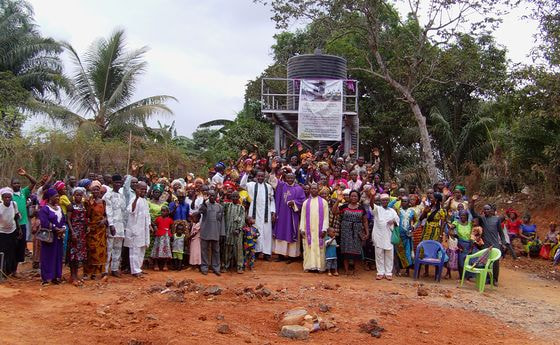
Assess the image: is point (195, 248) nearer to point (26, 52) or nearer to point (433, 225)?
point (433, 225)

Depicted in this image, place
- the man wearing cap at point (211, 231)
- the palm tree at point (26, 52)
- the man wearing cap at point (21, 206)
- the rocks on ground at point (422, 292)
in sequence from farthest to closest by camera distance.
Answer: the palm tree at point (26, 52) < the man wearing cap at point (211, 231) < the man wearing cap at point (21, 206) < the rocks on ground at point (422, 292)

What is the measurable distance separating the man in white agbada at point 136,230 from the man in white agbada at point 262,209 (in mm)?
2122

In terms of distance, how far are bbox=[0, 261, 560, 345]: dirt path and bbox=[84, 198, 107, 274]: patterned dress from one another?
Answer: 0.40 metres

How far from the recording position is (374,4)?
1638 centimetres

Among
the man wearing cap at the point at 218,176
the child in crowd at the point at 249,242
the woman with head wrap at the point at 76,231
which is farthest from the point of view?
the man wearing cap at the point at 218,176

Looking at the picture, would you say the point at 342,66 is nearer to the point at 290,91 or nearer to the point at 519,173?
the point at 290,91

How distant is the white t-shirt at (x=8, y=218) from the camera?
7.78 m

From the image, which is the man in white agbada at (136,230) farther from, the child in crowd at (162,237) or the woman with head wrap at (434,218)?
the woman with head wrap at (434,218)

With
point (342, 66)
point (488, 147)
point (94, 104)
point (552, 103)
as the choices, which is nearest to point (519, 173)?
point (488, 147)

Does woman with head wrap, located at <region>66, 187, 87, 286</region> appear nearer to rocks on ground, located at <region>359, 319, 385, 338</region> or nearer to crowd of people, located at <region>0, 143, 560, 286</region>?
crowd of people, located at <region>0, 143, 560, 286</region>

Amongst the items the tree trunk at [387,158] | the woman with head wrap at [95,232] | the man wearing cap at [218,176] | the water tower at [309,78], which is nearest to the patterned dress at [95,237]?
the woman with head wrap at [95,232]

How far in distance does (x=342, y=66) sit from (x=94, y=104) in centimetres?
945

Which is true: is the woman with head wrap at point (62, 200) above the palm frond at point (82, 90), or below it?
below

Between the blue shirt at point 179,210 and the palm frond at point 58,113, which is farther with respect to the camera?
the palm frond at point 58,113
